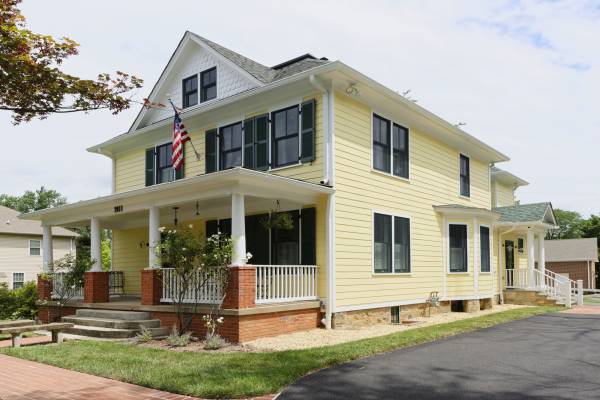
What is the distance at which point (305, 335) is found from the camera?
1210 cm

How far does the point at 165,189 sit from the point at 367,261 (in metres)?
5.49

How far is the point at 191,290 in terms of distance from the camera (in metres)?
12.6

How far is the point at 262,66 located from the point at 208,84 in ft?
5.83

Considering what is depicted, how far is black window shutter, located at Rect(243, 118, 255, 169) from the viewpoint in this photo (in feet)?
49.5

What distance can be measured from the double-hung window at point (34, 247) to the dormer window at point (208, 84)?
2524 cm

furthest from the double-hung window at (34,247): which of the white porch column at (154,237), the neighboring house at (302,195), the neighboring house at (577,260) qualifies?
the neighboring house at (577,260)

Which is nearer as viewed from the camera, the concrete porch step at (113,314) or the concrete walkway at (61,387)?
the concrete walkway at (61,387)

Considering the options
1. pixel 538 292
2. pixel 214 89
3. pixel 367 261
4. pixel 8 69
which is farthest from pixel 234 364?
pixel 538 292

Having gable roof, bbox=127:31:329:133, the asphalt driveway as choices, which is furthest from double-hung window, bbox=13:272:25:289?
the asphalt driveway

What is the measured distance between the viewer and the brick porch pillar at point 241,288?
11.3 meters

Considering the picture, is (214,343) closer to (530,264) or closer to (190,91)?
(190,91)

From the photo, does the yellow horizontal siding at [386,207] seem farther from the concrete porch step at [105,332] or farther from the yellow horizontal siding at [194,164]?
the concrete porch step at [105,332]

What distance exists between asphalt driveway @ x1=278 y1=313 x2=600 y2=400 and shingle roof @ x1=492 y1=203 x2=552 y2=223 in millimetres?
10316

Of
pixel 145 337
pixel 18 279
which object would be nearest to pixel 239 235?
pixel 145 337
